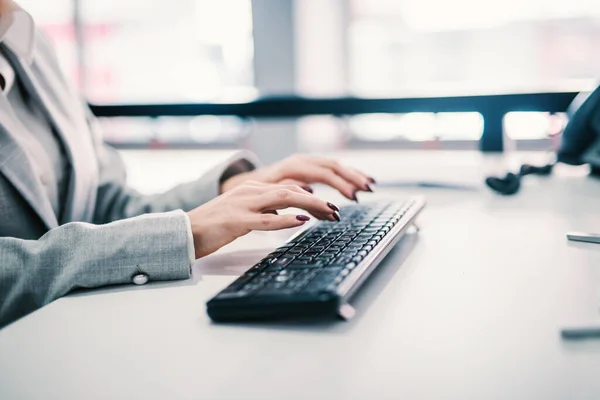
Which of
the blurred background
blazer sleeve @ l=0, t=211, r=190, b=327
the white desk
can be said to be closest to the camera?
the white desk

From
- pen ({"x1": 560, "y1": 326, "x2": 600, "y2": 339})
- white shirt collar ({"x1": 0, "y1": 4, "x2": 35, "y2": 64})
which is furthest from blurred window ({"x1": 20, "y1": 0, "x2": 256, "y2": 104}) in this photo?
pen ({"x1": 560, "y1": 326, "x2": 600, "y2": 339})

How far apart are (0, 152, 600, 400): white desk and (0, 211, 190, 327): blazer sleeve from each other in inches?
0.8

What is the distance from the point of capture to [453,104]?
1581 millimetres

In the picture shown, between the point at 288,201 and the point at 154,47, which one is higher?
the point at 154,47

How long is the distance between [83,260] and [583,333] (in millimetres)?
428

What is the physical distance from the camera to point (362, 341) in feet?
1.49

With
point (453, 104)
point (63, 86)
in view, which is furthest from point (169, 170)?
point (453, 104)

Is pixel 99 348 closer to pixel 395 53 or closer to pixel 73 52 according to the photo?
pixel 395 53

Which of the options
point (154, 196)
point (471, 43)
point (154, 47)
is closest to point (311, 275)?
point (154, 196)

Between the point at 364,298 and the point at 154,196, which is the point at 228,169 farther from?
the point at 364,298

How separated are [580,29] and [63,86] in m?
3.00

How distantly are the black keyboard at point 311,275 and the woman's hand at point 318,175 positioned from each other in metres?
0.16

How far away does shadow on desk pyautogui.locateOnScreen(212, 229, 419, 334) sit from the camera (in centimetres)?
48

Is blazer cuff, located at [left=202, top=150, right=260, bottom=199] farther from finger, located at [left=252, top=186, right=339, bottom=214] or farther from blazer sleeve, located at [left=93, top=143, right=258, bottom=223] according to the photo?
finger, located at [left=252, top=186, right=339, bottom=214]
